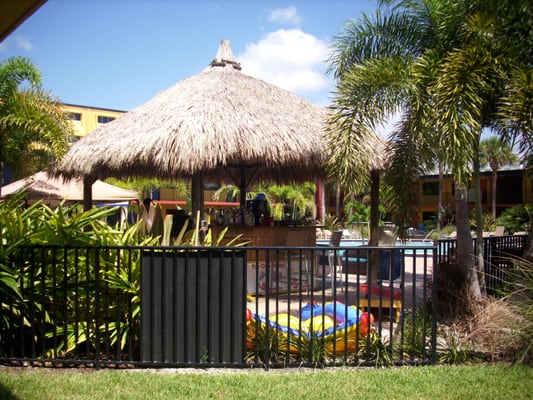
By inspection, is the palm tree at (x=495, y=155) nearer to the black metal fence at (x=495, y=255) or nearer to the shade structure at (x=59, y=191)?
the shade structure at (x=59, y=191)

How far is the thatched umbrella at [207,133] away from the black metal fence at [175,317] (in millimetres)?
3197

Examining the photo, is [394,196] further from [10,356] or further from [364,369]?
[10,356]

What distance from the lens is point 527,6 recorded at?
6.46 metres

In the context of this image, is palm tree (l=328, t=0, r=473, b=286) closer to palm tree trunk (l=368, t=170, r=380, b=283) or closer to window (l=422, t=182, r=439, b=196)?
palm tree trunk (l=368, t=170, r=380, b=283)

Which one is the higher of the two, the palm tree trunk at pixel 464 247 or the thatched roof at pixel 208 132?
the thatched roof at pixel 208 132

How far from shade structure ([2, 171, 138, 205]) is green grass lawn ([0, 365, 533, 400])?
9696mm

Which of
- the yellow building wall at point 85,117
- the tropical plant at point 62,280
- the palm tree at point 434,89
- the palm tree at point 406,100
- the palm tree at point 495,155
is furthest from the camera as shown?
the yellow building wall at point 85,117

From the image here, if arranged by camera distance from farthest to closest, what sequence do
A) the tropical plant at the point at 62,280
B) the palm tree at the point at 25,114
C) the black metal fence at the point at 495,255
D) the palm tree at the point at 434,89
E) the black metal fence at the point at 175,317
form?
1. the palm tree at the point at 25,114
2. the black metal fence at the point at 495,255
3. the palm tree at the point at 434,89
4. the tropical plant at the point at 62,280
5. the black metal fence at the point at 175,317

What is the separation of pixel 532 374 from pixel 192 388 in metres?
2.99

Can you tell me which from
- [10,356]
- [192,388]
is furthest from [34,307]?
[192,388]

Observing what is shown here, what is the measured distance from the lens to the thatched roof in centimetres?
839

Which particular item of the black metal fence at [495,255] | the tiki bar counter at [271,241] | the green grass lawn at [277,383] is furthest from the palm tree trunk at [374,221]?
the green grass lawn at [277,383]

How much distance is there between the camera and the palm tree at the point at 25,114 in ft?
44.9

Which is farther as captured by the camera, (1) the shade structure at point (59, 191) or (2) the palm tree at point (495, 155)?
(2) the palm tree at point (495, 155)
